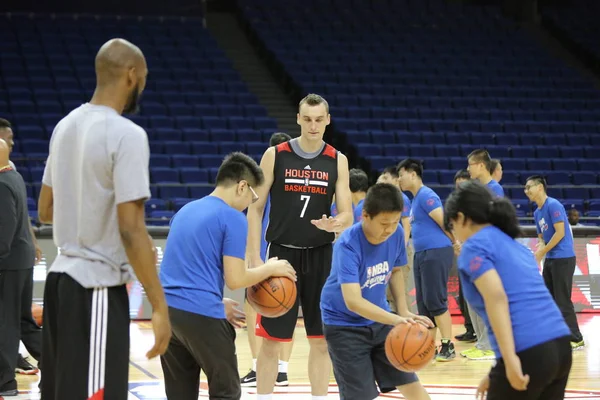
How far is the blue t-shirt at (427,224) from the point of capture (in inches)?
327

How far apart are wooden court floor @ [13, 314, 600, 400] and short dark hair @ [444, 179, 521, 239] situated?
3.00m

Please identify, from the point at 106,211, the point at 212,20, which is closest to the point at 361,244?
the point at 106,211

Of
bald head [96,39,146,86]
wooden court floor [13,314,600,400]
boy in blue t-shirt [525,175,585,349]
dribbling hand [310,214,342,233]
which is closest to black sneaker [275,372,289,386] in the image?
wooden court floor [13,314,600,400]

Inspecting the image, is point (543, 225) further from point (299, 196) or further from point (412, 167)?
point (299, 196)

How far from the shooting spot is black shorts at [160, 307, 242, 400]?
430 centimetres

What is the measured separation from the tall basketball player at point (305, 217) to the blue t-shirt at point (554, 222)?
3.72m

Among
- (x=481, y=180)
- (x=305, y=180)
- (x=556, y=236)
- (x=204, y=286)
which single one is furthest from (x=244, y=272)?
(x=556, y=236)

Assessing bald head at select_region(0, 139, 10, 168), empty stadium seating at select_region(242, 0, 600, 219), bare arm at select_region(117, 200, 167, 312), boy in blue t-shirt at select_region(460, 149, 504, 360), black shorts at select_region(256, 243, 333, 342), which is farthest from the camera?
empty stadium seating at select_region(242, 0, 600, 219)

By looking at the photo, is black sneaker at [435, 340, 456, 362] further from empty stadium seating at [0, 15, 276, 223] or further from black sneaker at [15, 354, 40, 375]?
empty stadium seating at [0, 15, 276, 223]

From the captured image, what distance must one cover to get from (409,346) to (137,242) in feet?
5.68

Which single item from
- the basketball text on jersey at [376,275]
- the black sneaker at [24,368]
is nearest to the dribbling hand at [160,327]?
the basketball text on jersey at [376,275]

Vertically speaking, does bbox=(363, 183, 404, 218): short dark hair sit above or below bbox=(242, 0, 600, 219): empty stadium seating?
below

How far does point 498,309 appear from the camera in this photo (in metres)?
3.46

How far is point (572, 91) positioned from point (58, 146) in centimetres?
1764
